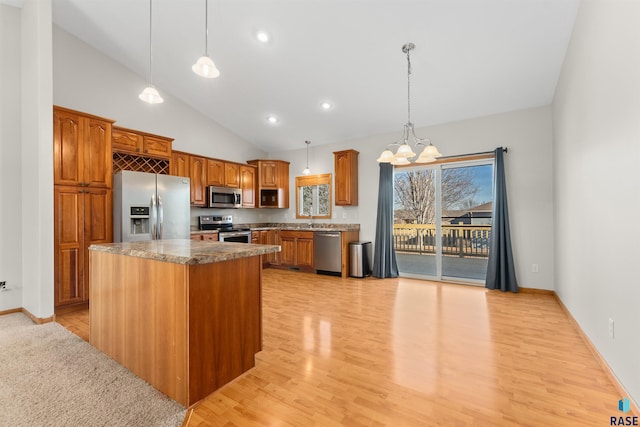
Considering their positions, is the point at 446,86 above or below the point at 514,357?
above

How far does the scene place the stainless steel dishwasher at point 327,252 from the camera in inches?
212

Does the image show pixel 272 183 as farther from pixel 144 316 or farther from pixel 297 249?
pixel 144 316

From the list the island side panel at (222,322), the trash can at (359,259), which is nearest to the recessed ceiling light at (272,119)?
the trash can at (359,259)

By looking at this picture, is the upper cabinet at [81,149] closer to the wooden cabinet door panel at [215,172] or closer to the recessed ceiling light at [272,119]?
the wooden cabinet door panel at [215,172]

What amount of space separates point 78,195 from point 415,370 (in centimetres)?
423

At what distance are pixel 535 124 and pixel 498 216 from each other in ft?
4.79

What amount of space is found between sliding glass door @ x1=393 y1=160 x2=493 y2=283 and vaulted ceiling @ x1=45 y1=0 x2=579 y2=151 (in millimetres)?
977

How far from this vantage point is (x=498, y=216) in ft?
13.9

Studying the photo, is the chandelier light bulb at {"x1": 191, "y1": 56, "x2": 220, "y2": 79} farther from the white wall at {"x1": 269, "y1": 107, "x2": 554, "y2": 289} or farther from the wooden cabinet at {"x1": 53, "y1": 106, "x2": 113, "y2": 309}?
the white wall at {"x1": 269, "y1": 107, "x2": 554, "y2": 289}

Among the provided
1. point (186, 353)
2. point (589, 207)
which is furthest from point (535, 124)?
point (186, 353)

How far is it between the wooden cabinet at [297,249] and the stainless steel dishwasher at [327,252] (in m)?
0.16

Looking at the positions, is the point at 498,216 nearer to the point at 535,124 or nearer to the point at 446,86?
the point at 535,124

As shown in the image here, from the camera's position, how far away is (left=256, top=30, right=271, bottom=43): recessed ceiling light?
3512mm

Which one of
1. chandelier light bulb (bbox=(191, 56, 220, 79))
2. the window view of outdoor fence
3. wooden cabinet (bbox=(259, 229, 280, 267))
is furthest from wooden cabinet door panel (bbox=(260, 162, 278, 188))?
chandelier light bulb (bbox=(191, 56, 220, 79))
